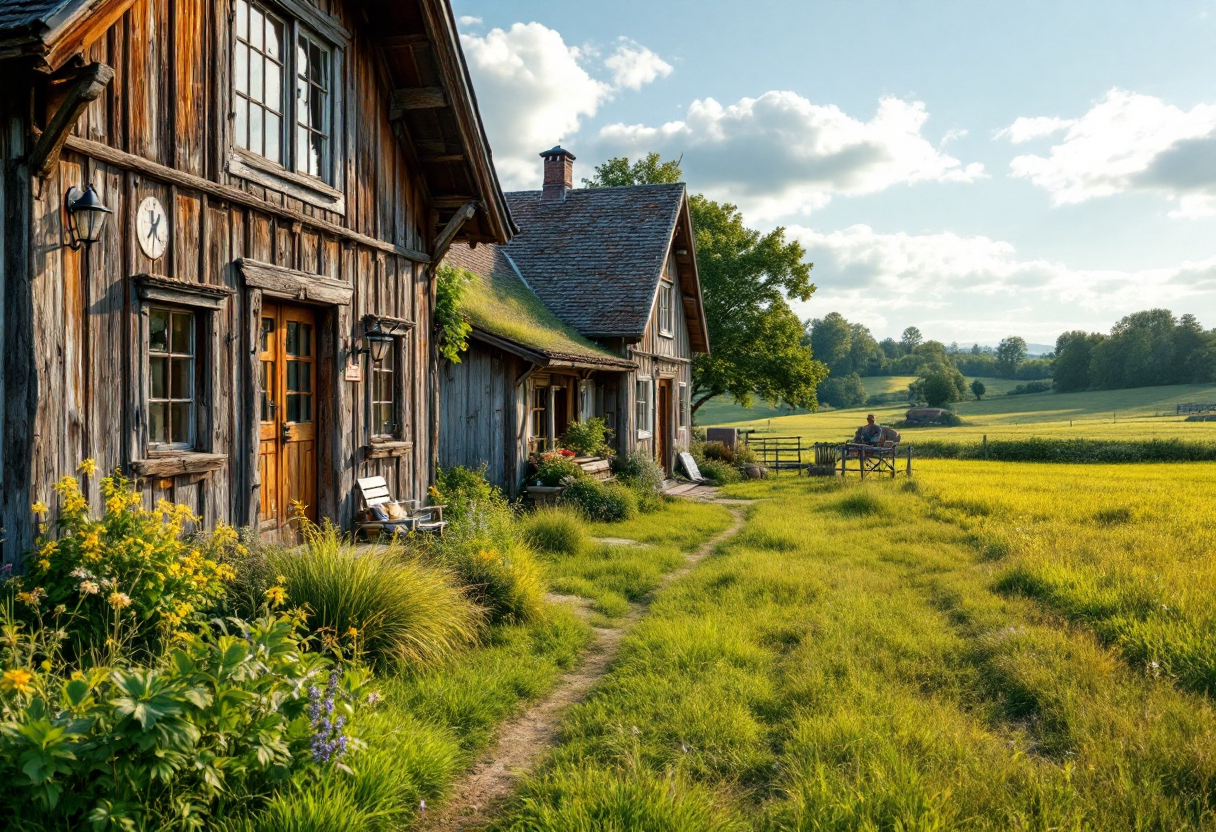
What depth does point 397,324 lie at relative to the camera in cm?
953

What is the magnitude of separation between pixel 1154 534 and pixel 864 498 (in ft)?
16.2

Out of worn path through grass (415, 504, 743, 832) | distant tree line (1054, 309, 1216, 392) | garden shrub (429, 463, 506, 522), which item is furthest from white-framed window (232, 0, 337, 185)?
distant tree line (1054, 309, 1216, 392)

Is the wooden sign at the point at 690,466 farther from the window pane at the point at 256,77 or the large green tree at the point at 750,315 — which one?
the window pane at the point at 256,77

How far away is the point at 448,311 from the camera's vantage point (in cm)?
1131

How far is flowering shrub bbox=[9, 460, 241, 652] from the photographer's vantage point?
4.58 metres

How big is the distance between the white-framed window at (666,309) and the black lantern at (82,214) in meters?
15.5

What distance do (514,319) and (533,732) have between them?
37.1 feet

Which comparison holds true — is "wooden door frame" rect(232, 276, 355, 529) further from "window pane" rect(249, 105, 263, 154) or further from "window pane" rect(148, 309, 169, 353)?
"window pane" rect(148, 309, 169, 353)

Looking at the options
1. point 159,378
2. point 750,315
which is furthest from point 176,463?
point 750,315

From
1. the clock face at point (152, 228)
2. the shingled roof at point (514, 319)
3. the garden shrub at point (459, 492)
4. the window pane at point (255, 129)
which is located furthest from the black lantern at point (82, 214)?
the shingled roof at point (514, 319)

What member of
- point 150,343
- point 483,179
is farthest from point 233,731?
point 483,179

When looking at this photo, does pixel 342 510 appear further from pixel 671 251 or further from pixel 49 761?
pixel 671 251

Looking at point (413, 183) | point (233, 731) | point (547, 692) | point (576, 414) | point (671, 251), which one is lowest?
point (547, 692)

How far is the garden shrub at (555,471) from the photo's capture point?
14250mm
